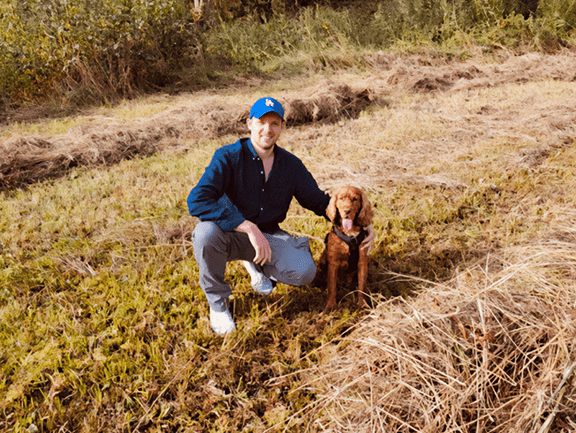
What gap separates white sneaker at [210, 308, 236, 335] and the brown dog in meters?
0.70

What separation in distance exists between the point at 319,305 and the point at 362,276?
0.41 metres

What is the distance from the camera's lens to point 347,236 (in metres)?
2.61

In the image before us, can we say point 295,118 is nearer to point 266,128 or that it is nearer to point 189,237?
point 189,237

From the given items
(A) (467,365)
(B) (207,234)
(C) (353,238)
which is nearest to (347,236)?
(C) (353,238)

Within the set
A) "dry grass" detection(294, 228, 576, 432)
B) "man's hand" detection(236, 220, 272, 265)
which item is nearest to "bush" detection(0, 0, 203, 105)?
"man's hand" detection(236, 220, 272, 265)

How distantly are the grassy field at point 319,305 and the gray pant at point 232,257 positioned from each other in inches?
8.2

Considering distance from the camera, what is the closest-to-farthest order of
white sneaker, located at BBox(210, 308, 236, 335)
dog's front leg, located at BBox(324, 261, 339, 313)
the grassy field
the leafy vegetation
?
the grassy field
the leafy vegetation
white sneaker, located at BBox(210, 308, 236, 335)
dog's front leg, located at BBox(324, 261, 339, 313)

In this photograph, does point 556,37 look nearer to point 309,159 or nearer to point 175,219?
point 309,159

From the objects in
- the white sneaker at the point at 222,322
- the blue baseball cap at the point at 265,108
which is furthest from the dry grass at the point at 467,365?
the blue baseball cap at the point at 265,108

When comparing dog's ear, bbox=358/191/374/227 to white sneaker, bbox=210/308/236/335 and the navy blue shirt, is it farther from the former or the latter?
white sneaker, bbox=210/308/236/335

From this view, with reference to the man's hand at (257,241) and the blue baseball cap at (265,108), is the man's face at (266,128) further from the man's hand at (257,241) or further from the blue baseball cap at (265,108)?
the man's hand at (257,241)

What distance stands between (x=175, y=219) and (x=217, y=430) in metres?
2.29

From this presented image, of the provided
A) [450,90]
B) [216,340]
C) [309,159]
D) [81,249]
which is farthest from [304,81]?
[216,340]

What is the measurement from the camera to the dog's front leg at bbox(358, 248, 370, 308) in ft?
8.80
